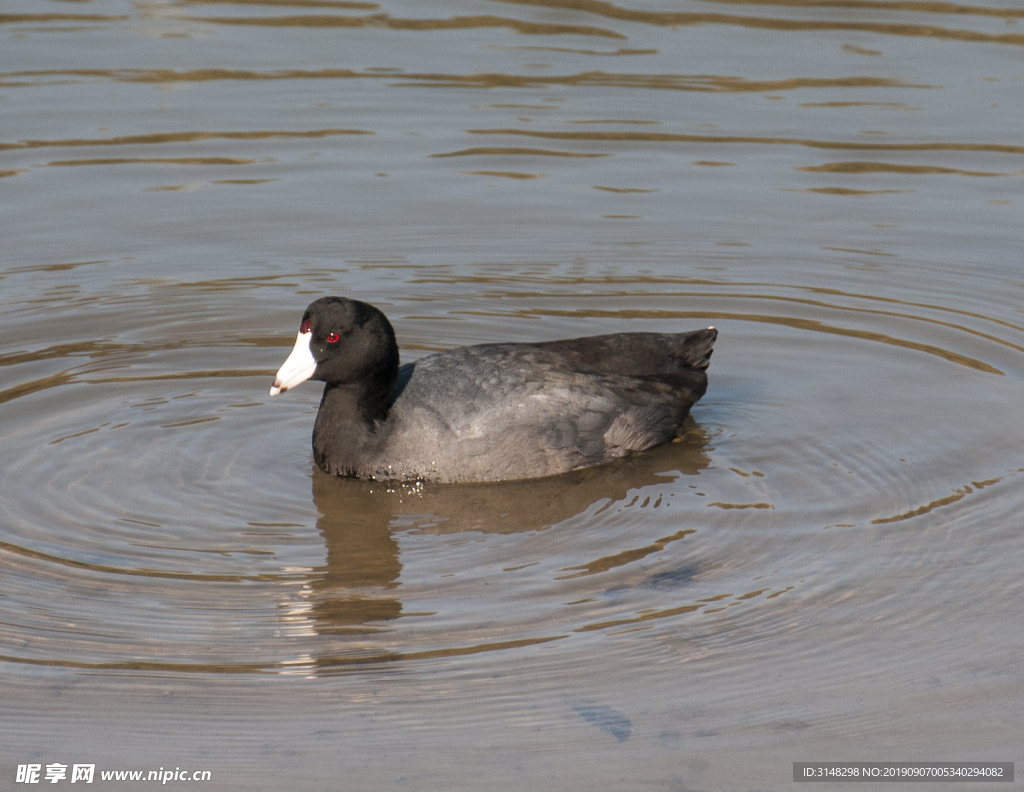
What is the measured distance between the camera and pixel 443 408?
619 cm

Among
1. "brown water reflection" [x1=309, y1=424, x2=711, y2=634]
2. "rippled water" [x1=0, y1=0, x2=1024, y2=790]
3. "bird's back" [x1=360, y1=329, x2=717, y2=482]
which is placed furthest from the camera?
"bird's back" [x1=360, y1=329, x2=717, y2=482]

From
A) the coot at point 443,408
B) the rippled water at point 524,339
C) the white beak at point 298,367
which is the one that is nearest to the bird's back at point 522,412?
the coot at point 443,408

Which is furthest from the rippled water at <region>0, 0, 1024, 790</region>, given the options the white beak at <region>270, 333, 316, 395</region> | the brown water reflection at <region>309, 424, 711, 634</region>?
the white beak at <region>270, 333, 316, 395</region>

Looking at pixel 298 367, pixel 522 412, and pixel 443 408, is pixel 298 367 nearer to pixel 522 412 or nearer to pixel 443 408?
pixel 443 408

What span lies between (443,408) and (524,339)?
154 cm

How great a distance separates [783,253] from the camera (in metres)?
8.66

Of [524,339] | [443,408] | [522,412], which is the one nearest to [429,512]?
[443,408]

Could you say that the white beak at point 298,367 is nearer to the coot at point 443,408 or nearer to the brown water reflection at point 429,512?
the coot at point 443,408

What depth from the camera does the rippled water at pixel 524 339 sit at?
4438mm

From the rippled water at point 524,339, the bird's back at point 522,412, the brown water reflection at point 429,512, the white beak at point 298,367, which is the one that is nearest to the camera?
the rippled water at point 524,339

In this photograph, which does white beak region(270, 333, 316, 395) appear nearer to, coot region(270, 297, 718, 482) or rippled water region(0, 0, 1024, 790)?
coot region(270, 297, 718, 482)

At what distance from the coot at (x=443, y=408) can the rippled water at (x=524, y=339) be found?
0.49 feet

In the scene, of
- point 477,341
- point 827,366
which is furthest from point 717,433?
point 477,341

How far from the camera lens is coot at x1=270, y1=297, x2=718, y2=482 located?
6102 millimetres
